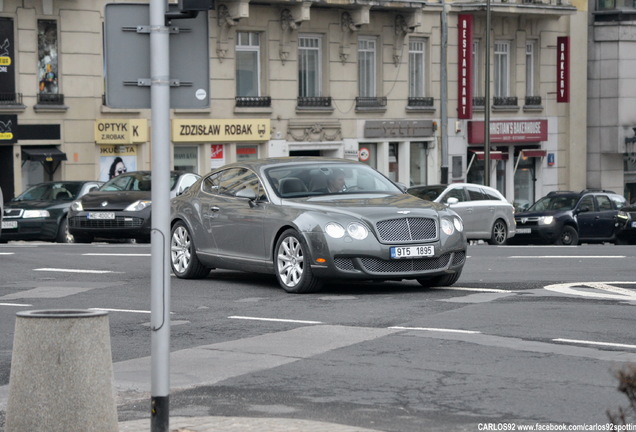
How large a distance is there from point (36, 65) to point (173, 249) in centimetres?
1942

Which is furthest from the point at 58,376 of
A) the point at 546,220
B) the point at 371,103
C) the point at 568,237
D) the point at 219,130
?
the point at 371,103

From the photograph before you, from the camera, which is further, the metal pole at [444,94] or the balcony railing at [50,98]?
the metal pole at [444,94]

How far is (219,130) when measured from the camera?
3841cm

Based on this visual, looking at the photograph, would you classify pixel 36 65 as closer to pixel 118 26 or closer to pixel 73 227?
pixel 73 227

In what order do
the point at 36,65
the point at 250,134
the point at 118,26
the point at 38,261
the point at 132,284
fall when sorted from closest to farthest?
the point at 118,26
the point at 132,284
the point at 38,261
the point at 36,65
the point at 250,134

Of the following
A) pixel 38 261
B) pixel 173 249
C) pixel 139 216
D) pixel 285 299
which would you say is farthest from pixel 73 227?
pixel 285 299

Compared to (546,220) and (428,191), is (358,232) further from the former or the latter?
(546,220)

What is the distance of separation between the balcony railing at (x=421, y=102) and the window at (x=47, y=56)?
13.1 metres

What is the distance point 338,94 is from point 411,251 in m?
27.6

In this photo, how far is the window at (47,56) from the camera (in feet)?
116

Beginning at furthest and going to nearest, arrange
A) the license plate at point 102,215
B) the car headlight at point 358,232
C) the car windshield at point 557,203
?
the car windshield at point 557,203 < the license plate at point 102,215 < the car headlight at point 358,232

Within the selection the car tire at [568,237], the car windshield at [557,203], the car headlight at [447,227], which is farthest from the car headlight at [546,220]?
the car headlight at [447,227]

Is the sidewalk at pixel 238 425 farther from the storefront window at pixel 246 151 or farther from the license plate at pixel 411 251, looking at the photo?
the storefront window at pixel 246 151

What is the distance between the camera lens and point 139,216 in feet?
83.3
